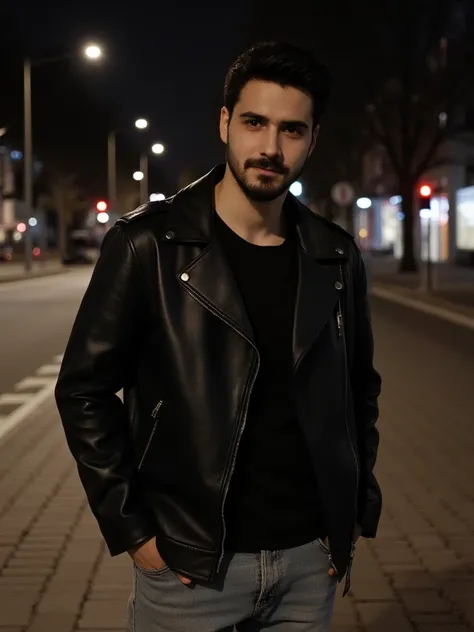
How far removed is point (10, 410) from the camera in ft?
36.4

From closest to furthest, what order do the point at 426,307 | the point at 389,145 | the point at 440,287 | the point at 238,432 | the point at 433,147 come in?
the point at 238,432
the point at 426,307
the point at 440,287
the point at 433,147
the point at 389,145

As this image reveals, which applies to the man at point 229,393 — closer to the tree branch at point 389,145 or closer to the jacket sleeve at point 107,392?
the jacket sleeve at point 107,392

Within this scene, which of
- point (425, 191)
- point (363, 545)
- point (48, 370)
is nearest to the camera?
point (363, 545)

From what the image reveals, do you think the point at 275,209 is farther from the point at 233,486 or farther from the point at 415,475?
the point at 415,475

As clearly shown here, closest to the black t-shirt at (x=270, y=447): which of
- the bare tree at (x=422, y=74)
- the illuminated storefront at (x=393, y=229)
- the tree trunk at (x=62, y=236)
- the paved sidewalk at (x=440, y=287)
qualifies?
the paved sidewalk at (x=440, y=287)

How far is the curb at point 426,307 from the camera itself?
70.9ft

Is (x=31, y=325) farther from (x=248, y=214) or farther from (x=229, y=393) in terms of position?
(x=229, y=393)

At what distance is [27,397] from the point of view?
12.0 meters

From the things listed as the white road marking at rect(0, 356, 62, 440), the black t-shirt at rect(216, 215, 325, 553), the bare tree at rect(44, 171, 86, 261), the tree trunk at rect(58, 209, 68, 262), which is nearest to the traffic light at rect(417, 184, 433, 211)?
the white road marking at rect(0, 356, 62, 440)

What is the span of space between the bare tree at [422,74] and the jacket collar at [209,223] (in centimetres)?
3448

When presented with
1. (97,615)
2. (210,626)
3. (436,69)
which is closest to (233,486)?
(210,626)

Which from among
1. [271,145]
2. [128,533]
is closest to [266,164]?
[271,145]

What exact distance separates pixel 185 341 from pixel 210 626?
593mm

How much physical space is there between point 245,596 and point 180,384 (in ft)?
1.53
